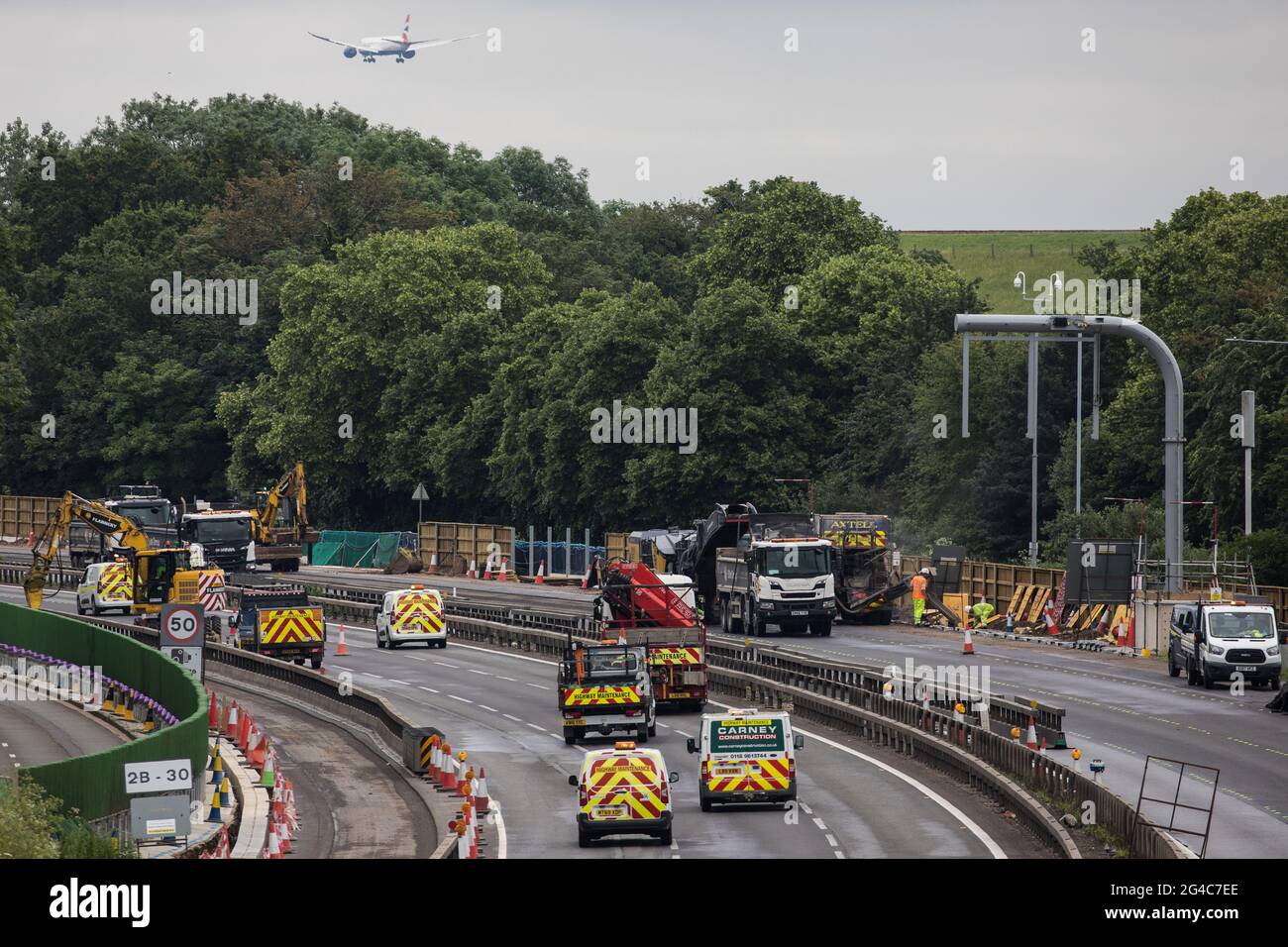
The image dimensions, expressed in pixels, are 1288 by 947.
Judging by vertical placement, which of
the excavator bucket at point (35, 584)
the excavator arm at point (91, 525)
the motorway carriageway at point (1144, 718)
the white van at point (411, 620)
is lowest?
the motorway carriageway at point (1144, 718)

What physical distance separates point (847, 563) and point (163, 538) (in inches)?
1206

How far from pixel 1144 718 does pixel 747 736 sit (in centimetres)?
1408

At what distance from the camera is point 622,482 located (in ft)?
302

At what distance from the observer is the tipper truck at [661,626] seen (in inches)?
1825

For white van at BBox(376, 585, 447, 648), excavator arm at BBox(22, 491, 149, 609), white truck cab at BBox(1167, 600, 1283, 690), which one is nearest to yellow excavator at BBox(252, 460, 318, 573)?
excavator arm at BBox(22, 491, 149, 609)

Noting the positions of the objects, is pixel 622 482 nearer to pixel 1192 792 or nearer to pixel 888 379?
pixel 888 379

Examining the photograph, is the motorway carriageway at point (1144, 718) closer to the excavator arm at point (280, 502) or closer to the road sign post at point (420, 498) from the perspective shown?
the excavator arm at point (280, 502)

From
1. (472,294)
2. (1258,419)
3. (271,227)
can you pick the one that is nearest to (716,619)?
(1258,419)

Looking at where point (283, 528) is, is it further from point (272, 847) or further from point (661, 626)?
point (272, 847)

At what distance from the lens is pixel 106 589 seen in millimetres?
73500

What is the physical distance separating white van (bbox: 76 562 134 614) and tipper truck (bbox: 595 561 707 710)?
24.6 m

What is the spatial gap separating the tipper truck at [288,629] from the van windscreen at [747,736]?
89.9ft

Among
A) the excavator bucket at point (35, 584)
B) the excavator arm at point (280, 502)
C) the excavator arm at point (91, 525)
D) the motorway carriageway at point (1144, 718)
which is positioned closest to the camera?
the motorway carriageway at point (1144, 718)

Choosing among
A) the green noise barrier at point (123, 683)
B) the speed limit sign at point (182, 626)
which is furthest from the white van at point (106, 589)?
the speed limit sign at point (182, 626)
